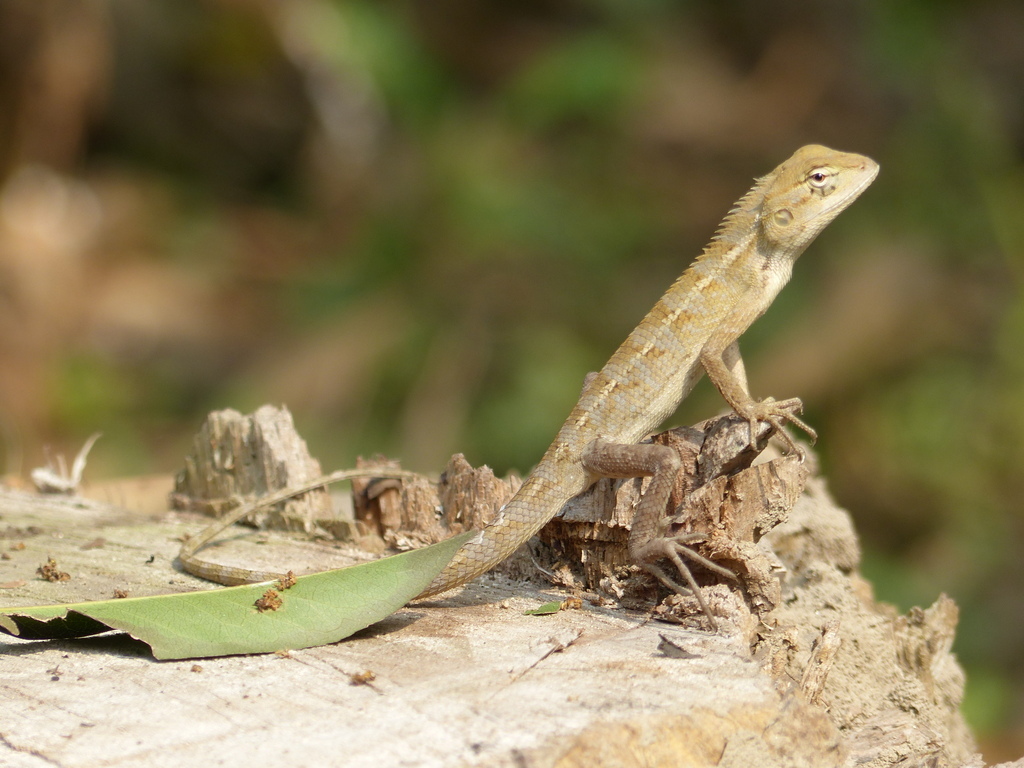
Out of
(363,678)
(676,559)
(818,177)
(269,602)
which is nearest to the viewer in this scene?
(363,678)

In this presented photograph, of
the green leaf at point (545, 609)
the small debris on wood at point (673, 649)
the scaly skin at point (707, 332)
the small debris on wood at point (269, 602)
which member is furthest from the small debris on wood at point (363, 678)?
the scaly skin at point (707, 332)

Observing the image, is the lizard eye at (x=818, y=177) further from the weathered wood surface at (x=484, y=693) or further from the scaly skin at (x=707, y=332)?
the weathered wood surface at (x=484, y=693)

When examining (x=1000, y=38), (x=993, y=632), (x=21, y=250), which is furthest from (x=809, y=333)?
(x=21, y=250)

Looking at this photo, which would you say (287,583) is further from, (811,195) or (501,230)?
(501,230)

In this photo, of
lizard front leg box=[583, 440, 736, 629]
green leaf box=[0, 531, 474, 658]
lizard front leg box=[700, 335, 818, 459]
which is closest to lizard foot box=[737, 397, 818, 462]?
lizard front leg box=[700, 335, 818, 459]

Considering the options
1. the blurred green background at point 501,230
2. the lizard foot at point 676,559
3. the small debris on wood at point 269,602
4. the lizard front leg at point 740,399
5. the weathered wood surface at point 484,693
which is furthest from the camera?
the blurred green background at point 501,230

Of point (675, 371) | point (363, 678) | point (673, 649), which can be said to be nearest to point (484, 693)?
point (363, 678)
